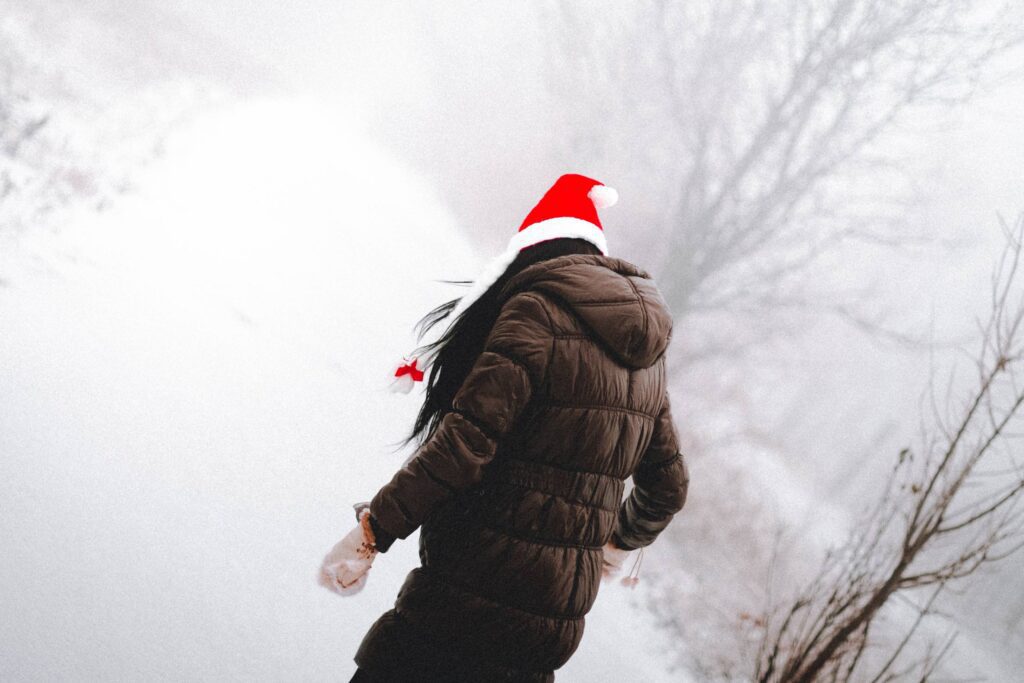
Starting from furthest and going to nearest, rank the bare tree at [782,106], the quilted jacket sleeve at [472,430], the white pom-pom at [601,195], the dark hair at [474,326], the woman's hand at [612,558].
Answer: the bare tree at [782,106] → the woman's hand at [612,558] → the white pom-pom at [601,195] → the dark hair at [474,326] → the quilted jacket sleeve at [472,430]

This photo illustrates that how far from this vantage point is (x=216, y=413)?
2.31 m

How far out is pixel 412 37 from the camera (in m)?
4.44

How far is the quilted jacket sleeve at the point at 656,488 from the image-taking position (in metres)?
1.26

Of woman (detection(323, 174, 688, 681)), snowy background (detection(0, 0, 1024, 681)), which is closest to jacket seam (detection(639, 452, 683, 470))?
woman (detection(323, 174, 688, 681))

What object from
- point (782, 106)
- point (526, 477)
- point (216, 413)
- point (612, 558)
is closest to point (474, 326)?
point (526, 477)

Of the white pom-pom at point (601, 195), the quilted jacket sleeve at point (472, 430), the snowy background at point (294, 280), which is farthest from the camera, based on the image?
the snowy background at point (294, 280)

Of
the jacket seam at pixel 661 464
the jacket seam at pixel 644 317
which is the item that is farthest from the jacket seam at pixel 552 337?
the jacket seam at pixel 661 464

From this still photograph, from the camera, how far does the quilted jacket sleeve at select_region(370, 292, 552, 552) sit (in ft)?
3.02

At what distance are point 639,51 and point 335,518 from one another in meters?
3.69

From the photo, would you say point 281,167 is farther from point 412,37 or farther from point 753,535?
point 753,535

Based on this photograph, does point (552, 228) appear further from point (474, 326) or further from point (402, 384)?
point (402, 384)

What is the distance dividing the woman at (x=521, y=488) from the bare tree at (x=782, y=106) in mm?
3054

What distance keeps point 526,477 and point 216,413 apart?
69.4 inches

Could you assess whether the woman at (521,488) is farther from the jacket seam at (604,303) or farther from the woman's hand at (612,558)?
the woman's hand at (612,558)
